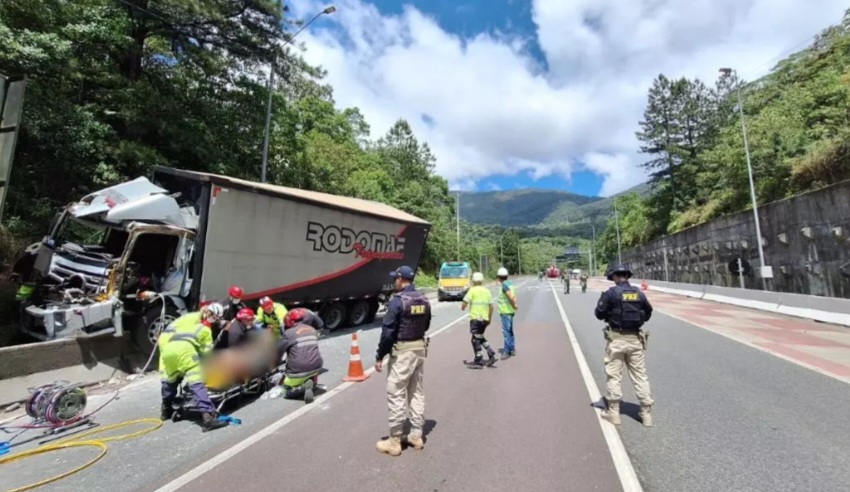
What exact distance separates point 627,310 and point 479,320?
3.54m

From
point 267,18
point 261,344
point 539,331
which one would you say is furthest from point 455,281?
point 261,344

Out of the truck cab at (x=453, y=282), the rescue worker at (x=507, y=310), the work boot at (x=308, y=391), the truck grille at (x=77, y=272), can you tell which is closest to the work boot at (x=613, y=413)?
the work boot at (x=308, y=391)

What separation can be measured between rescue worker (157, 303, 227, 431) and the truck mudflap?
3.02 metres

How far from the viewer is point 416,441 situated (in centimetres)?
454

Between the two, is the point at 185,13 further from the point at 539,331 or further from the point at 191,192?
the point at 539,331

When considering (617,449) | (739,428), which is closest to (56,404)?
(617,449)

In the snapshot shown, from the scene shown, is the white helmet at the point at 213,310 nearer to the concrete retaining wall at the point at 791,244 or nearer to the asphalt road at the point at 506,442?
the asphalt road at the point at 506,442

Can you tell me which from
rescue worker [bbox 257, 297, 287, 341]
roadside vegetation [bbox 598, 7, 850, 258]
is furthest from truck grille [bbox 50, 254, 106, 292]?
roadside vegetation [bbox 598, 7, 850, 258]

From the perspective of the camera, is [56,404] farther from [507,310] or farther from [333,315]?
[333,315]

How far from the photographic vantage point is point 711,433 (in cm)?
485

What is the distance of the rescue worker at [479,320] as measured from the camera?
8.55 m

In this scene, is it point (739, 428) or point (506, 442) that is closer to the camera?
point (506, 442)

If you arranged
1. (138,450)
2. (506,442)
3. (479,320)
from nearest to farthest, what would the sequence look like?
(506,442) < (138,450) < (479,320)

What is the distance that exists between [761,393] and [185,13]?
1865 cm
